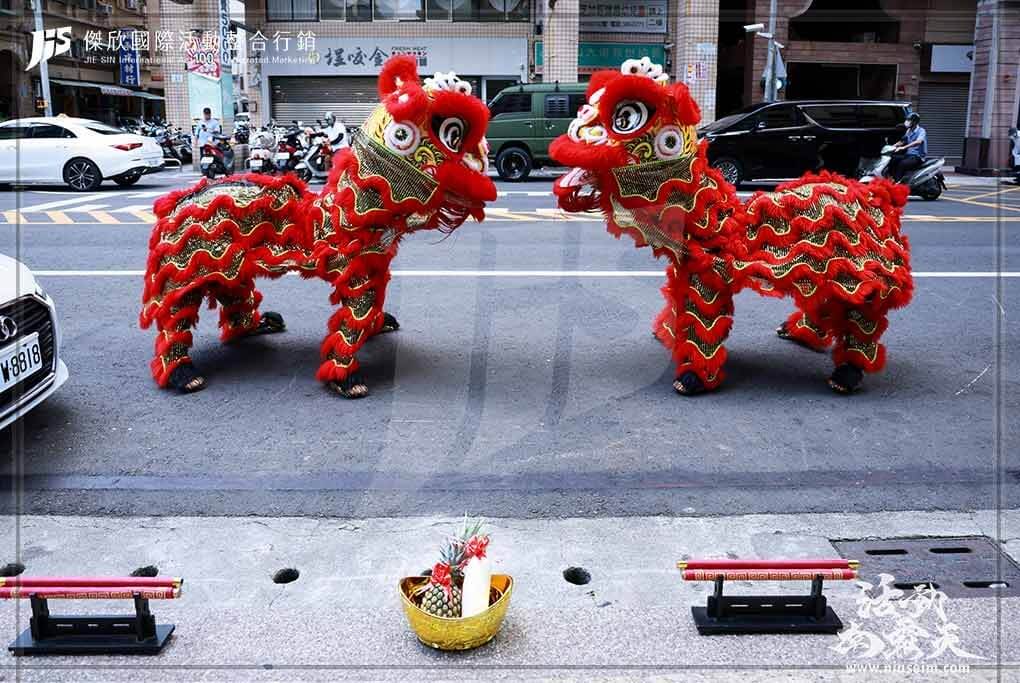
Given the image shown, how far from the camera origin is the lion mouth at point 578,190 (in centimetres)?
487

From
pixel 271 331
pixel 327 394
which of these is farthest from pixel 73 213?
pixel 327 394

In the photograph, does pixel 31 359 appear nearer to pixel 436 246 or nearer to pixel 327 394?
pixel 327 394

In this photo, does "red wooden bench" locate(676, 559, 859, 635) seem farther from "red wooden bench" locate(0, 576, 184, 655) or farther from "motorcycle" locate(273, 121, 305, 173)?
"motorcycle" locate(273, 121, 305, 173)

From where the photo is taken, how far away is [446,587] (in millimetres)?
2742

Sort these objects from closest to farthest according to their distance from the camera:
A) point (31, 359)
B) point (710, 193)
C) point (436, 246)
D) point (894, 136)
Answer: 1. point (31, 359)
2. point (710, 193)
3. point (436, 246)
4. point (894, 136)

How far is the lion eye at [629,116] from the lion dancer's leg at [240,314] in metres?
2.74

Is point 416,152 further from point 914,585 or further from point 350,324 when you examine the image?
point 914,585

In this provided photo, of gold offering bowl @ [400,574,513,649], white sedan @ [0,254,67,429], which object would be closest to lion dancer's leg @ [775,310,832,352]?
gold offering bowl @ [400,574,513,649]

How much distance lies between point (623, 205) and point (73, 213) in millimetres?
10122

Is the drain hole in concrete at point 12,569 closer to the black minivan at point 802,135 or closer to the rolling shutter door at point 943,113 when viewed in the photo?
the black minivan at point 802,135

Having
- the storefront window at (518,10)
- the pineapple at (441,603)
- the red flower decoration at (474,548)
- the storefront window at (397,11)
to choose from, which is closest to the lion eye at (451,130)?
the red flower decoration at (474,548)

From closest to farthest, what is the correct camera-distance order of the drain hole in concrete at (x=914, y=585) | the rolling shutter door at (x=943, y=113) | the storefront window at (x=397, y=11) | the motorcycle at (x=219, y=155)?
1. the drain hole in concrete at (x=914, y=585)
2. the storefront window at (x=397, y=11)
3. the motorcycle at (x=219, y=155)
4. the rolling shutter door at (x=943, y=113)

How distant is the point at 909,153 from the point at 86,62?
1299 cm

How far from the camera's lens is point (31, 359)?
412 centimetres
